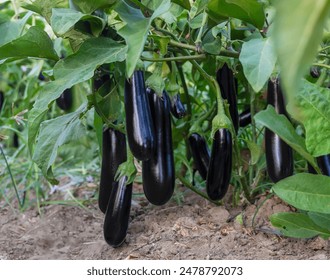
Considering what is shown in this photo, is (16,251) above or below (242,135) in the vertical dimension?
below

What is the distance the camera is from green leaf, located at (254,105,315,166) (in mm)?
1008

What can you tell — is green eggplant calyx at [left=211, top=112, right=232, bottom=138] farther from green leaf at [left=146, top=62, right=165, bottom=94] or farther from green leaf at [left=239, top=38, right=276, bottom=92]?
green leaf at [left=239, top=38, right=276, bottom=92]

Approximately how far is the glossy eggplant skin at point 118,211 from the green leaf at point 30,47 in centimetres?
32

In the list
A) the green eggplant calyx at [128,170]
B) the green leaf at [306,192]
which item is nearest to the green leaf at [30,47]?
the green eggplant calyx at [128,170]

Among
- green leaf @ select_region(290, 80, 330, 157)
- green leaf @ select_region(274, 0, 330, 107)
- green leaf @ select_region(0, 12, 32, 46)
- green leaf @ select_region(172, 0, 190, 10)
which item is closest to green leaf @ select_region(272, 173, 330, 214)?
green leaf @ select_region(290, 80, 330, 157)

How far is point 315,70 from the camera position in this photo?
1.16 metres

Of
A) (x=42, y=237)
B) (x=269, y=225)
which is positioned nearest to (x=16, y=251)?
(x=42, y=237)

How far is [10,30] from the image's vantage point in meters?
1.21

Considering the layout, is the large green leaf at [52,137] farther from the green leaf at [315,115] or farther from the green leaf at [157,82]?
the green leaf at [315,115]

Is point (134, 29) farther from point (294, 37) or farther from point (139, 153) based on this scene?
point (294, 37)

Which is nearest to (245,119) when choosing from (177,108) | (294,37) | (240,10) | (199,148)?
(199,148)

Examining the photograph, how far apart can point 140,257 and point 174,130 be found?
346 millimetres

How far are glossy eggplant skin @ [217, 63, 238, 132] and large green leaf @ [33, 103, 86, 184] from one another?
299mm

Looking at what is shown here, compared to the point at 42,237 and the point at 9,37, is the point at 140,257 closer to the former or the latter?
the point at 42,237
